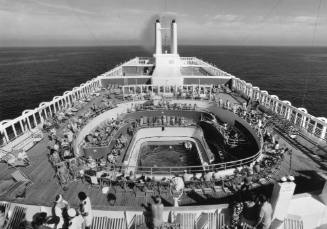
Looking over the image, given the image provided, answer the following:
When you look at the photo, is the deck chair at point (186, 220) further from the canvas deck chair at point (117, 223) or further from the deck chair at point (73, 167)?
the deck chair at point (73, 167)

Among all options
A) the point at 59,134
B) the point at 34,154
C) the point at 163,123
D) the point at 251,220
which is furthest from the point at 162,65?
the point at 251,220

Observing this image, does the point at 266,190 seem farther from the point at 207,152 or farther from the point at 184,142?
the point at 184,142

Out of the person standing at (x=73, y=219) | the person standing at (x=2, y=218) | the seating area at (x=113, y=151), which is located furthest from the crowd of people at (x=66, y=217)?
the seating area at (x=113, y=151)

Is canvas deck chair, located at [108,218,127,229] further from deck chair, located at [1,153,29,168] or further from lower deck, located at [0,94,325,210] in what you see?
deck chair, located at [1,153,29,168]

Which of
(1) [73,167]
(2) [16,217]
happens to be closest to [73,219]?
(2) [16,217]

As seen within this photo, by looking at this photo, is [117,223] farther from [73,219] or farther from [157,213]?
[157,213]

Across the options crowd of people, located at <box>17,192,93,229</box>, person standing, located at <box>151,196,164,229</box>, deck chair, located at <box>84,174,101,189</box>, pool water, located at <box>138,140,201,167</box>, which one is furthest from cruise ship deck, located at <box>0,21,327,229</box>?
crowd of people, located at <box>17,192,93,229</box>
